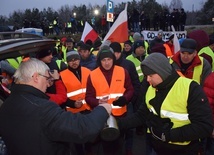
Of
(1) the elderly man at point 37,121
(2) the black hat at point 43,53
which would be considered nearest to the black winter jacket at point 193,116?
(1) the elderly man at point 37,121

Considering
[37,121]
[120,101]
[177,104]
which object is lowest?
[120,101]

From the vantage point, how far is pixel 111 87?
421 cm

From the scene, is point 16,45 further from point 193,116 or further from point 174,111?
point 193,116

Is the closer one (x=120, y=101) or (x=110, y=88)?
(x=120, y=101)

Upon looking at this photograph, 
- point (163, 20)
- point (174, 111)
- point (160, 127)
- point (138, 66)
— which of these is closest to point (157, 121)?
point (160, 127)

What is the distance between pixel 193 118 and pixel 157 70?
0.60 metres

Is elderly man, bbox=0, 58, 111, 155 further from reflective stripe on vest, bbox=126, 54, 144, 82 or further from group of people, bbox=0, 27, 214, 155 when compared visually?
reflective stripe on vest, bbox=126, 54, 144, 82

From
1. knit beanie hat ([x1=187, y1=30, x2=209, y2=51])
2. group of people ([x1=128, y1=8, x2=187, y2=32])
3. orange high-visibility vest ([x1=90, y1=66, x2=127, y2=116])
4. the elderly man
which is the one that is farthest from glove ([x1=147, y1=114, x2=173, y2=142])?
group of people ([x1=128, y1=8, x2=187, y2=32])

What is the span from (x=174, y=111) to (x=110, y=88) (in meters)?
1.59

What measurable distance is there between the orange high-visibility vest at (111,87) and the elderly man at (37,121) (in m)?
1.77

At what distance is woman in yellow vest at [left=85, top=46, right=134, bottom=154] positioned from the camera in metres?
4.19

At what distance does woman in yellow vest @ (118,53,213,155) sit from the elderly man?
0.74m

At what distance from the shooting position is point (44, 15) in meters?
46.9

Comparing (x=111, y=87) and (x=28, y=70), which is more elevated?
(x=28, y=70)
